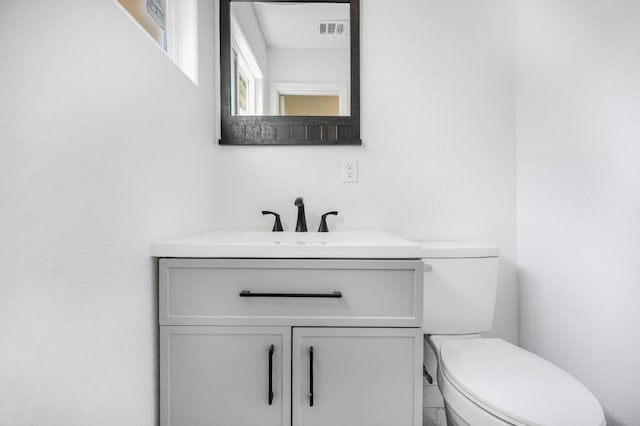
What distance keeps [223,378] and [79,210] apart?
583mm

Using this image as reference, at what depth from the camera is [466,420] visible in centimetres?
82

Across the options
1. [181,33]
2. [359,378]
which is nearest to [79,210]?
[359,378]

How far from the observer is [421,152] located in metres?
1.42

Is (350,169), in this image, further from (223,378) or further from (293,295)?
(223,378)

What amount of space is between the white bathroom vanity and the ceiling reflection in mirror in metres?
0.80

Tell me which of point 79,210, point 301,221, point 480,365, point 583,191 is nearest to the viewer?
point 79,210

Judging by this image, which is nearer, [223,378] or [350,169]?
[223,378]

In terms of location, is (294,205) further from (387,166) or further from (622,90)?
(622,90)

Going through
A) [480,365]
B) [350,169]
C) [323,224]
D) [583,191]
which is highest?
[350,169]

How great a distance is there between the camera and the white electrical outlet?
4.66 feet

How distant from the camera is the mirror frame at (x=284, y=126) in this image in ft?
4.59

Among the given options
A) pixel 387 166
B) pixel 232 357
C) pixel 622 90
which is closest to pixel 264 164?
pixel 387 166

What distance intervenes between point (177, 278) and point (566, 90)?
1.53m

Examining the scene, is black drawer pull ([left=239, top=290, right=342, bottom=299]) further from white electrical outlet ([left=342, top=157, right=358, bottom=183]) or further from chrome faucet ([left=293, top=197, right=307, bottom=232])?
white electrical outlet ([left=342, top=157, right=358, bottom=183])
